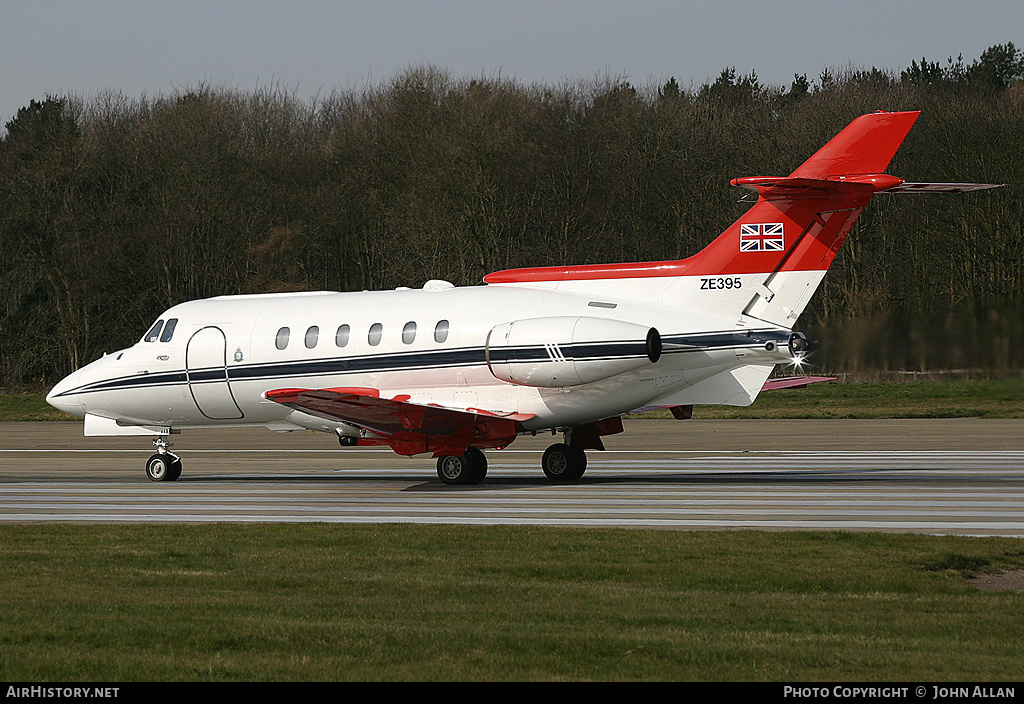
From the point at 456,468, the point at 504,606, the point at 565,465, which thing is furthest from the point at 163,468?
the point at 504,606

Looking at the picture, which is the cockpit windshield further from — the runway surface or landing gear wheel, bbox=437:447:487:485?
landing gear wheel, bbox=437:447:487:485

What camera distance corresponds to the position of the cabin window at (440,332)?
71.2ft

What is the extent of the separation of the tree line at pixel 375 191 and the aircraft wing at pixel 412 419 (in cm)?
3461

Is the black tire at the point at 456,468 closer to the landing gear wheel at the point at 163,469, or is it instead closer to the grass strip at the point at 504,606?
the landing gear wheel at the point at 163,469

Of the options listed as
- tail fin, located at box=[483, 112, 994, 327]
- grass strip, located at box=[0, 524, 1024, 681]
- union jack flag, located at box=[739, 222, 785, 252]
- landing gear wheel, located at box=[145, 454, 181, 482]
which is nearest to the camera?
grass strip, located at box=[0, 524, 1024, 681]

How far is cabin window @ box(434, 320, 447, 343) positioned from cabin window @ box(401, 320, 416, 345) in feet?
1.44

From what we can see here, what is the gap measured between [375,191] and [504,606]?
171 feet

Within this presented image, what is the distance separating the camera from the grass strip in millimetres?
7605

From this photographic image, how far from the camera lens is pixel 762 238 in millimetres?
20375

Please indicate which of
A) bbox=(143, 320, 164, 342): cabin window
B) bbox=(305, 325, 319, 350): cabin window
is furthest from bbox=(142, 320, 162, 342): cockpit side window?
bbox=(305, 325, 319, 350): cabin window

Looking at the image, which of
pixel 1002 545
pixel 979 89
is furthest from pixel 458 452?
pixel 979 89

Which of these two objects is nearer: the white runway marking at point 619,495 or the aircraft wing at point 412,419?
the white runway marking at point 619,495

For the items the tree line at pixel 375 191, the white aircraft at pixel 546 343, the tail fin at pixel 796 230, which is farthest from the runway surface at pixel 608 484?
the tree line at pixel 375 191

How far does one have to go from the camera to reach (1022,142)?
4319cm
